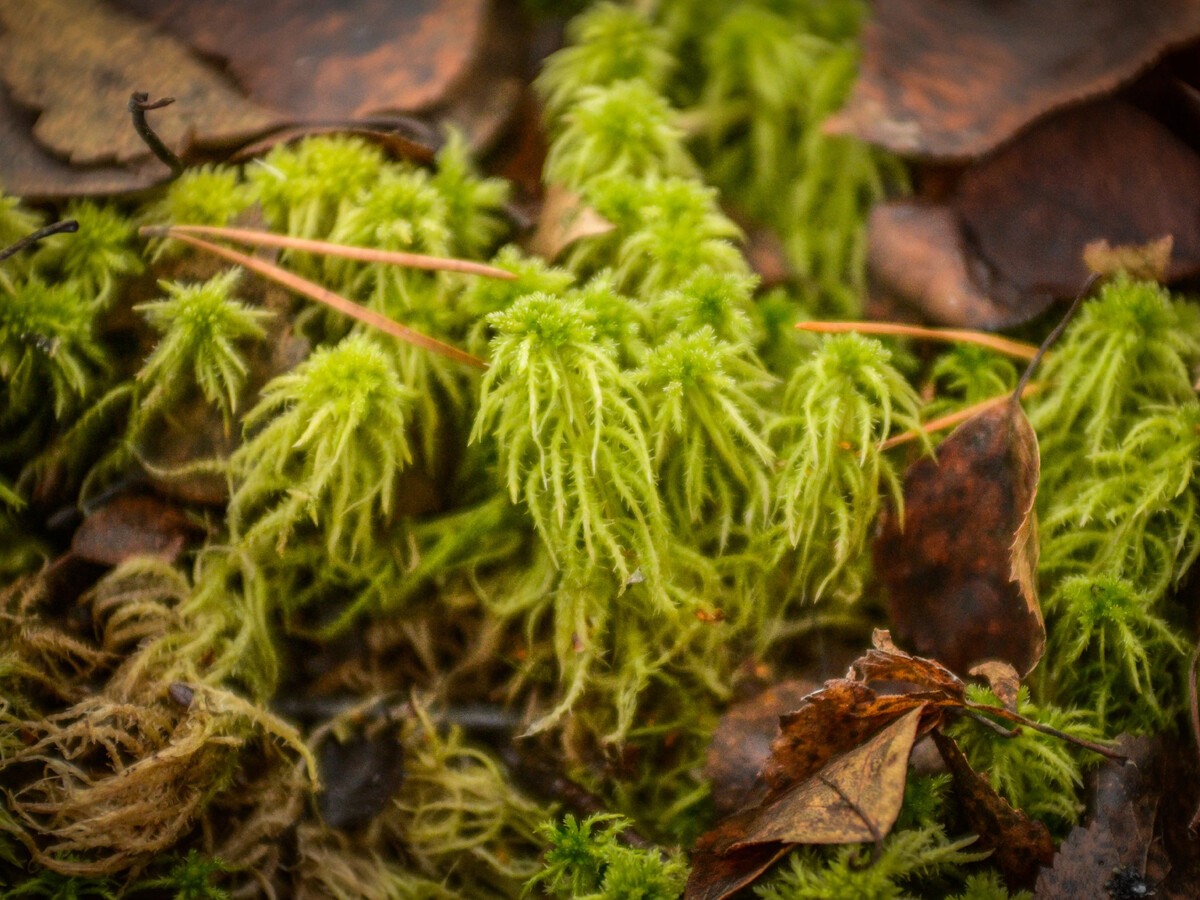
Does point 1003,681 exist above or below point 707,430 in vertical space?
below

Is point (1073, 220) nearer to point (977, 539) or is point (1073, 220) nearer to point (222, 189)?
point (977, 539)

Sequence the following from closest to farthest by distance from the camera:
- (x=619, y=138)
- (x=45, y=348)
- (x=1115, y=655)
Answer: (x=1115, y=655), (x=45, y=348), (x=619, y=138)

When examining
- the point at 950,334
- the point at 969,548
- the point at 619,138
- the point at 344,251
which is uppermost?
the point at 619,138

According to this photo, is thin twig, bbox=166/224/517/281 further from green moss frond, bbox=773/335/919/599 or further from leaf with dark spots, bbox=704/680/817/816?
leaf with dark spots, bbox=704/680/817/816

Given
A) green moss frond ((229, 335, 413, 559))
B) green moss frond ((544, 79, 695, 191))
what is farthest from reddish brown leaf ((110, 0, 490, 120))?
green moss frond ((229, 335, 413, 559))

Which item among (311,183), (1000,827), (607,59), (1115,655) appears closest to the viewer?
(1000,827)

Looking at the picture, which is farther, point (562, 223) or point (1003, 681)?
point (562, 223)

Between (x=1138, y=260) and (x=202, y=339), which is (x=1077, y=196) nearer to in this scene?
(x=1138, y=260)

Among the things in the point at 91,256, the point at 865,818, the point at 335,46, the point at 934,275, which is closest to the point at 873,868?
the point at 865,818
